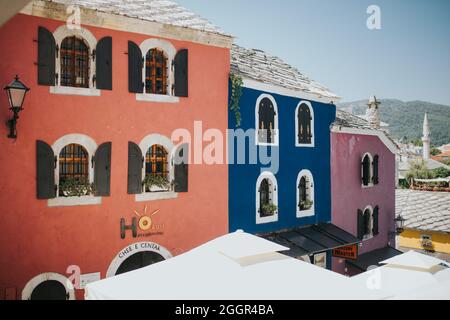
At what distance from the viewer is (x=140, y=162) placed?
948 cm

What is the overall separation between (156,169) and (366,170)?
1084 centimetres

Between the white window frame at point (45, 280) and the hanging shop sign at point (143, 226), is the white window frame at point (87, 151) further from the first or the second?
the white window frame at point (45, 280)

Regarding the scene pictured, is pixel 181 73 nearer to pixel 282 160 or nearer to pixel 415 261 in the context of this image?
pixel 282 160

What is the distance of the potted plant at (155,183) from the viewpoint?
378 inches

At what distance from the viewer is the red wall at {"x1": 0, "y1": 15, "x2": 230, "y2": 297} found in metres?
7.93

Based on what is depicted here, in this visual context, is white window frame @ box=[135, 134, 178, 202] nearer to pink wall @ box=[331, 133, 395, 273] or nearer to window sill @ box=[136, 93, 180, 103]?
window sill @ box=[136, 93, 180, 103]

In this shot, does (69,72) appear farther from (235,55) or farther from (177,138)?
(235,55)

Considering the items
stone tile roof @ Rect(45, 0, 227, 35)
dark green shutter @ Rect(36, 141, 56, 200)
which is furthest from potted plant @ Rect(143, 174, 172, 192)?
stone tile roof @ Rect(45, 0, 227, 35)

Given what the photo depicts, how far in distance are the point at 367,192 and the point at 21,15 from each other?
14994 mm

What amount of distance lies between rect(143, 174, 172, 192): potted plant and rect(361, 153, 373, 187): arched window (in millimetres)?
10326

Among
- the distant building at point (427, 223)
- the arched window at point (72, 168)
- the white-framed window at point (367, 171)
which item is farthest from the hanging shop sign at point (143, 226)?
the distant building at point (427, 223)

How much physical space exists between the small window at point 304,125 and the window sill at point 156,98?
17.8 feet
